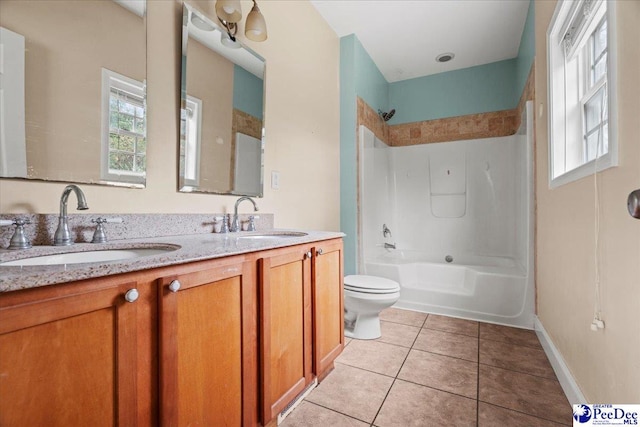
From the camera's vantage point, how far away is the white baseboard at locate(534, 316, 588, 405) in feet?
4.63

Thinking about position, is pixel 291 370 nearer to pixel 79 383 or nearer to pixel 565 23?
pixel 79 383

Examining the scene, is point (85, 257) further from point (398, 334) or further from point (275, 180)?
point (398, 334)

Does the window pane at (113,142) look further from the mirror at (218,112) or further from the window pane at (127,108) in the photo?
the mirror at (218,112)

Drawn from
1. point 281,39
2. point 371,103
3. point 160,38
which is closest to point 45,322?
point 160,38

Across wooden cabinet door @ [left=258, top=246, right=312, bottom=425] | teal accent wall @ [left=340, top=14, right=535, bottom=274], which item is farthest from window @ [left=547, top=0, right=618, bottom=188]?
wooden cabinet door @ [left=258, top=246, right=312, bottom=425]

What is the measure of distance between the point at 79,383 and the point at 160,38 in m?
1.34

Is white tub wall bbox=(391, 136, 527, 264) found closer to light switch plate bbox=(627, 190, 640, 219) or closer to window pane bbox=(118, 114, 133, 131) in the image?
light switch plate bbox=(627, 190, 640, 219)

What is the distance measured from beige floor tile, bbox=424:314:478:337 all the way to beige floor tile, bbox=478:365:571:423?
57cm

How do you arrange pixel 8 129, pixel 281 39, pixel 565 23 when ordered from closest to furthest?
pixel 8 129 → pixel 565 23 → pixel 281 39

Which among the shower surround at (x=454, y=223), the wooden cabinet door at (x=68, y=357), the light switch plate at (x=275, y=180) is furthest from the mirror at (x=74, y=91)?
the shower surround at (x=454, y=223)

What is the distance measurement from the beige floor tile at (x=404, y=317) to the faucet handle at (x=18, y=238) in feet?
7.93

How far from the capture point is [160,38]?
4.31 ft

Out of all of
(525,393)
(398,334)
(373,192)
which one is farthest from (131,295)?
(373,192)

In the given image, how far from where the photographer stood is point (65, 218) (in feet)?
3.18
